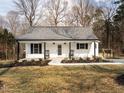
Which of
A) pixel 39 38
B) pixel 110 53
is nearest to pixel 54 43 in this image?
pixel 39 38

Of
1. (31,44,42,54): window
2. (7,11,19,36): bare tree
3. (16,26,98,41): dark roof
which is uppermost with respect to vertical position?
(7,11,19,36): bare tree

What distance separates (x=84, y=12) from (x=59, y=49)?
2571cm

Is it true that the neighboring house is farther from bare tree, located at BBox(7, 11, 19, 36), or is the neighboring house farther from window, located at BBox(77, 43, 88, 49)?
bare tree, located at BBox(7, 11, 19, 36)

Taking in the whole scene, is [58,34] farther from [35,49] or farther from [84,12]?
[84,12]

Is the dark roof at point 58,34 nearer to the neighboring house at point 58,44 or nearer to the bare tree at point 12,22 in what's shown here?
the neighboring house at point 58,44

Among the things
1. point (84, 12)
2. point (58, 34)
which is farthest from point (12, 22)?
point (58, 34)

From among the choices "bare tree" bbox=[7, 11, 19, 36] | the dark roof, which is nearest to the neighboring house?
the dark roof

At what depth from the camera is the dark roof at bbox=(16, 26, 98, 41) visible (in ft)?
109

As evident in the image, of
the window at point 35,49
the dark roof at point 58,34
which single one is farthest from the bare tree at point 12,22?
the window at point 35,49

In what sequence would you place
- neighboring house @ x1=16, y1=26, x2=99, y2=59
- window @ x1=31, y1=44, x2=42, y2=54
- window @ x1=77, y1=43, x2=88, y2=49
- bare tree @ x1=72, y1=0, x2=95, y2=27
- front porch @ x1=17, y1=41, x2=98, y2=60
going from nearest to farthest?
neighboring house @ x1=16, y1=26, x2=99, y2=59, front porch @ x1=17, y1=41, x2=98, y2=60, window @ x1=31, y1=44, x2=42, y2=54, window @ x1=77, y1=43, x2=88, y2=49, bare tree @ x1=72, y1=0, x2=95, y2=27

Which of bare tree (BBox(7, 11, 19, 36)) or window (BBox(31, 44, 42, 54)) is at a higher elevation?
bare tree (BBox(7, 11, 19, 36))

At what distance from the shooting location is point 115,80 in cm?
1405

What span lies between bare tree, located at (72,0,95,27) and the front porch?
69.2 ft

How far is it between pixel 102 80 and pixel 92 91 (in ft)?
8.44
